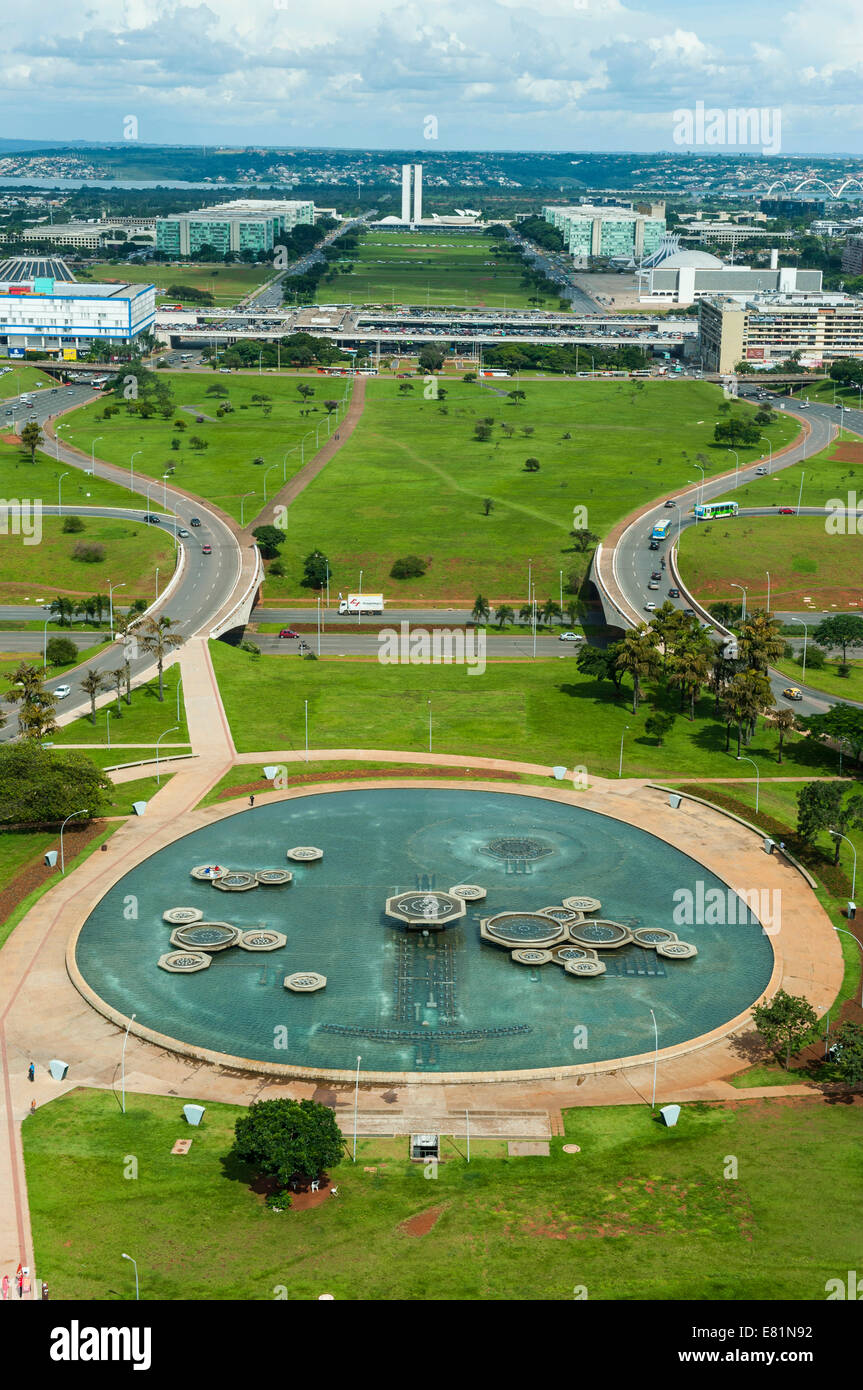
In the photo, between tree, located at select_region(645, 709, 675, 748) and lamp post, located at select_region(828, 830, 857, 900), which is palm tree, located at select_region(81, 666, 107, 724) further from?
lamp post, located at select_region(828, 830, 857, 900)

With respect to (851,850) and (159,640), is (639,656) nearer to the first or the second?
(851,850)

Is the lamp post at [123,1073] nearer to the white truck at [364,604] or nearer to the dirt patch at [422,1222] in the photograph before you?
the dirt patch at [422,1222]

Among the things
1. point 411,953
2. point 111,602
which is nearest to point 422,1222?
point 411,953

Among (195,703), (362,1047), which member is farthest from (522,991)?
(195,703)

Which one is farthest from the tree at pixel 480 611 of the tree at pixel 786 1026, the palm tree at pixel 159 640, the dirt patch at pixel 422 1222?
the dirt patch at pixel 422 1222

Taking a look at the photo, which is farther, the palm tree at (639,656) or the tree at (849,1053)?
the palm tree at (639,656)
